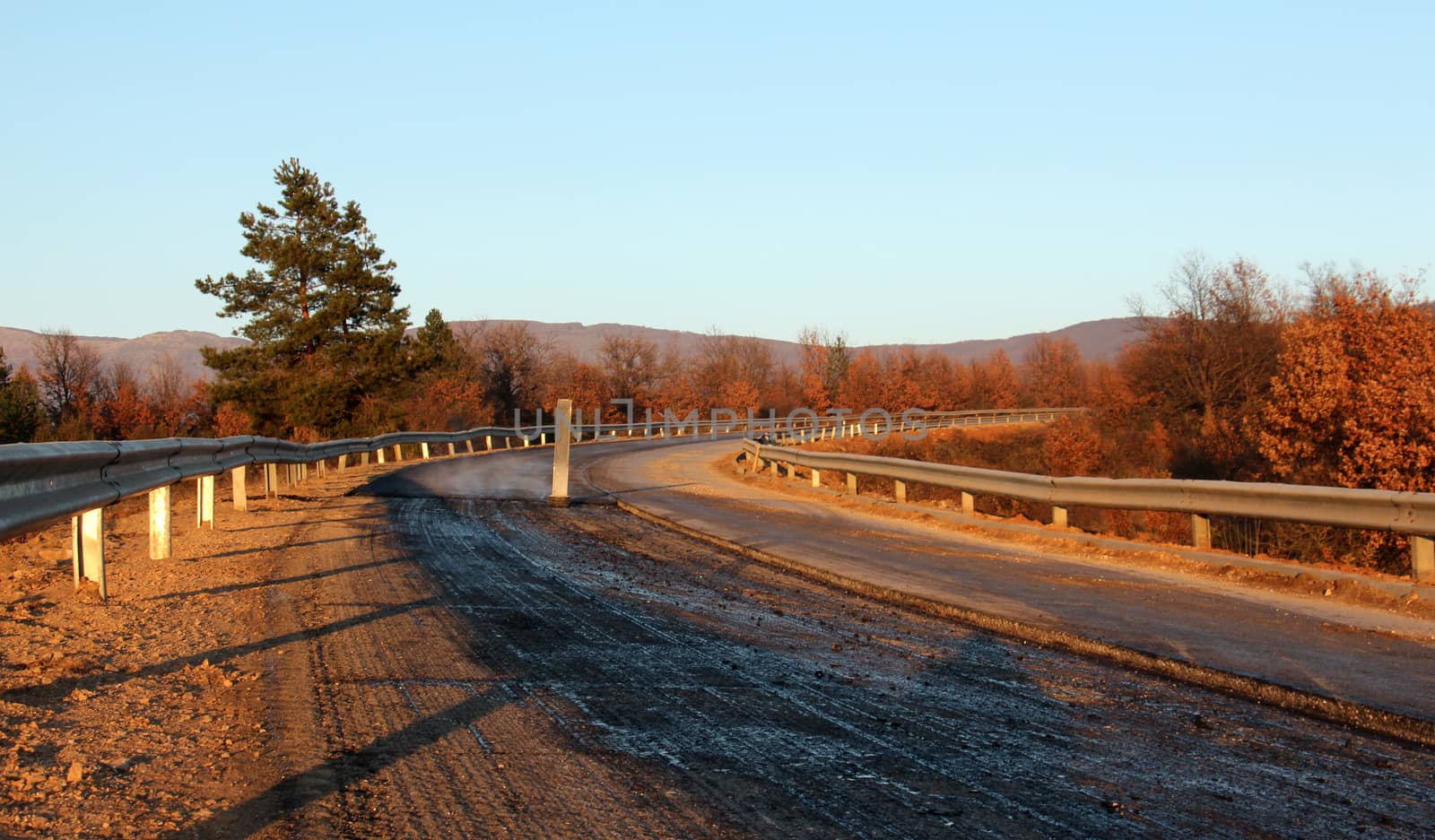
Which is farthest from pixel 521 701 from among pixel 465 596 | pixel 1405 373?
pixel 1405 373

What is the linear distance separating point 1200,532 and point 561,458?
10206 millimetres

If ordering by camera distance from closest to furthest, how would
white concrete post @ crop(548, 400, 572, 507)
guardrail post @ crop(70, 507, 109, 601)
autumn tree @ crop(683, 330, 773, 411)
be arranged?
1. guardrail post @ crop(70, 507, 109, 601)
2. white concrete post @ crop(548, 400, 572, 507)
3. autumn tree @ crop(683, 330, 773, 411)

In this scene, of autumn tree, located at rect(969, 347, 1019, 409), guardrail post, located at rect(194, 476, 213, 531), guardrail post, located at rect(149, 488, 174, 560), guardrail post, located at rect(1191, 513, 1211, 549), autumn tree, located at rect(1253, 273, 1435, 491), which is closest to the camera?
guardrail post, located at rect(149, 488, 174, 560)

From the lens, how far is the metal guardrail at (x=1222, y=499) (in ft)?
29.6

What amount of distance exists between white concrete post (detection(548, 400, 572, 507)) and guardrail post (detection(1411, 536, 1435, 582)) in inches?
461

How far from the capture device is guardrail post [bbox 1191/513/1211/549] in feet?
37.2

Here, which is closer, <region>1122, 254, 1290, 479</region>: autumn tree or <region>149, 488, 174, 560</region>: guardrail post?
<region>149, 488, 174, 560</region>: guardrail post

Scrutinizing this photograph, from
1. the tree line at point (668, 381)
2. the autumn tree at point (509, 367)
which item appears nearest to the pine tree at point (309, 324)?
the tree line at point (668, 381)

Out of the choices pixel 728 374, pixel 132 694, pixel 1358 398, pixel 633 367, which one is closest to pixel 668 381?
pixel 633 367

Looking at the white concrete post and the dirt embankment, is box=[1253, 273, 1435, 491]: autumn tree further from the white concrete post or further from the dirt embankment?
the dirt embankment

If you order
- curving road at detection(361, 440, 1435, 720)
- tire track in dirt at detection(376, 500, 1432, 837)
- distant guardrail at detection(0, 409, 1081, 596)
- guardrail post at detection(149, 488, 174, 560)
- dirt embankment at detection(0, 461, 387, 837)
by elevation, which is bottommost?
curving road at detection(361, 440, 1435, 720)

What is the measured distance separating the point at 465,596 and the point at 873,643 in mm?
3265

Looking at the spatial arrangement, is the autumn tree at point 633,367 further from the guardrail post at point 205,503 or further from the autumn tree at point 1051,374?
the guardrail post at point 205,503

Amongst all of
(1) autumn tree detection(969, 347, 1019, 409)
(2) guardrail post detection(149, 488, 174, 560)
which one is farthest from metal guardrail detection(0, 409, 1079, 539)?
(1) autumn tree detection(969, 347, 1019, 409)
